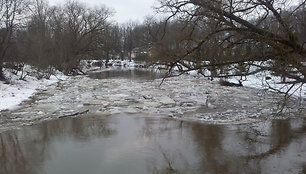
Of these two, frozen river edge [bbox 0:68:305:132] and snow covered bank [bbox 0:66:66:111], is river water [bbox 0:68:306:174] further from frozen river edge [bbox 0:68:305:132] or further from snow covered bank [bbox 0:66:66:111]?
snow covered bank [bbox 0:66:66:111]

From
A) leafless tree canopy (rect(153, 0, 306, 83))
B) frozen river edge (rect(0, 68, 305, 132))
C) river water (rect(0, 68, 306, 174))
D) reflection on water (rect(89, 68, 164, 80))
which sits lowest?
river water (rect(0, 68, 306, 174))

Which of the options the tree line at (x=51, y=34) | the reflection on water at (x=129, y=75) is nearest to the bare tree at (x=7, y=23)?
the tree line at (x=51, y=34)

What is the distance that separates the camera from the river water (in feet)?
25.5

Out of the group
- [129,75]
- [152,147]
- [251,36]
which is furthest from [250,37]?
[129,75]

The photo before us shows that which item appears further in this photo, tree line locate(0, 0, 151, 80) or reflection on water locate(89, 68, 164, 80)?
reflection on water locate(89, 68, 164, 80)

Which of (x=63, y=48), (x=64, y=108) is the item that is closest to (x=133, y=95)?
(x=64, y=108)

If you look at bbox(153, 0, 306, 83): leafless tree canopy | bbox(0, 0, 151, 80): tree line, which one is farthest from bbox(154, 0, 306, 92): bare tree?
bbox(0, 0, 151, 80): tree line

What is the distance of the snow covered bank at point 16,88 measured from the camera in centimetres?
1709

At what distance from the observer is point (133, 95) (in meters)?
19.4

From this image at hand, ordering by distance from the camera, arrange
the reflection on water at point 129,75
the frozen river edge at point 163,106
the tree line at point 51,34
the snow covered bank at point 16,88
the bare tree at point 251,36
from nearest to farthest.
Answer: the bare tree at point 251,36
the frozen river edge at point 163,106
the snow covered bank at point 16,88
the tree line at point 51,34
the reflection on water at point 129,75

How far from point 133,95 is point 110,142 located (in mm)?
9769

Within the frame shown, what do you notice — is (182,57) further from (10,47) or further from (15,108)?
(10,47)

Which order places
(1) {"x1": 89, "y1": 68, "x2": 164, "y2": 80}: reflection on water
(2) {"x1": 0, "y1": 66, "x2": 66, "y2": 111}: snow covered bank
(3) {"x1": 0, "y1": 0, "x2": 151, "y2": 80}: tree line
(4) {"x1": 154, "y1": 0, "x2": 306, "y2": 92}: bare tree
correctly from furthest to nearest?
(1) {"x1": 89, "y1": 68, "x2": 164, "y2": 80}: reflection on water
(3) {"x1": 0, "y1": 0, "x2": 151, "y2": 80}: tree line
(2) {"x1": 0, "y1": 66, "x2": 66, "y2": 111}: snow covered bank
(4) {"x1": 154, "y1": 0, "x2": 306, "y2": 92}: bare tree

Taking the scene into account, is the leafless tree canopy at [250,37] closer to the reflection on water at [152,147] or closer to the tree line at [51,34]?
the reflection on water at [152,147]
